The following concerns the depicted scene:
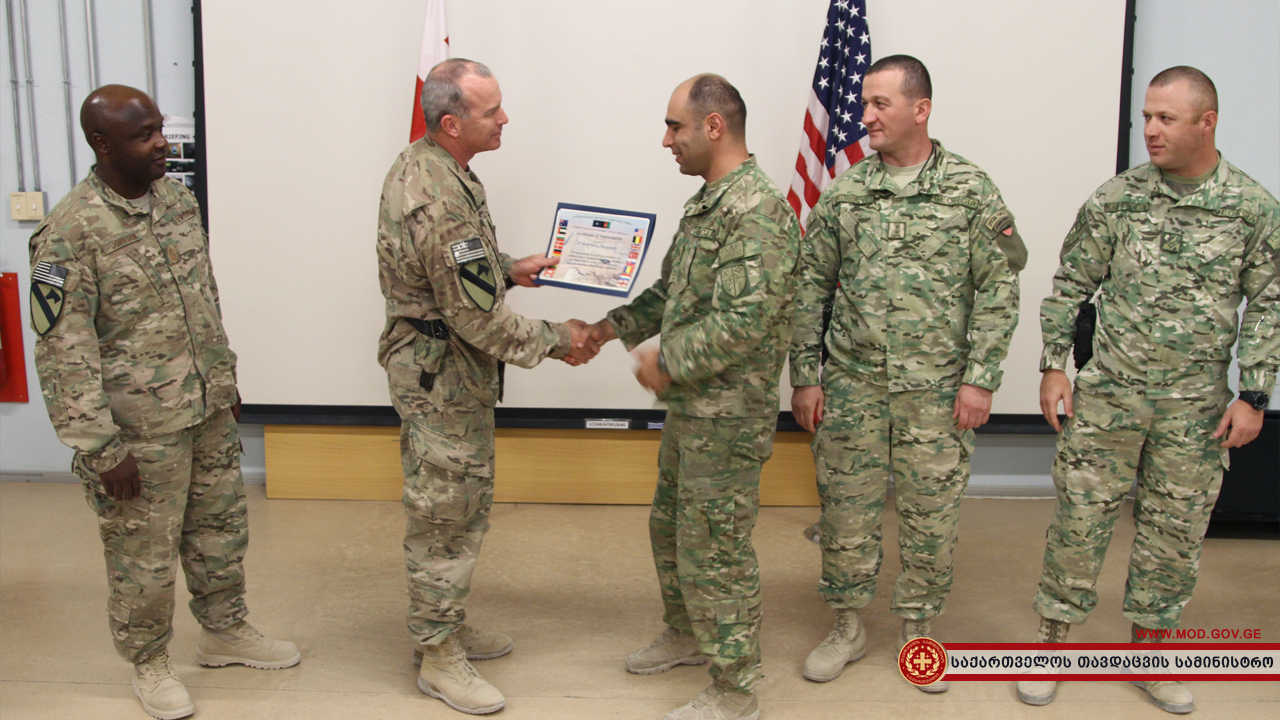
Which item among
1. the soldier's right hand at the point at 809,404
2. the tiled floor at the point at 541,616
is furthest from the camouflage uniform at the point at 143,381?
the soldier's right hand at the point at 809,404

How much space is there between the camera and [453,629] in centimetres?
264

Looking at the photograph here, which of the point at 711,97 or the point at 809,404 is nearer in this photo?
the point at 711,97

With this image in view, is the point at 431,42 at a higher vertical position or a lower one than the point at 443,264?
higher

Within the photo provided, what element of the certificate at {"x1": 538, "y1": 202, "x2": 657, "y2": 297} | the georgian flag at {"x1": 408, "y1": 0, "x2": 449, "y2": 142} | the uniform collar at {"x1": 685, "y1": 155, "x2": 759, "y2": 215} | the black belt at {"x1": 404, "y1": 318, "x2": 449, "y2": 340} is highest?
the georgian flag at {"x1": 408, "y1": 0, "x2": 449, "y2": 142}

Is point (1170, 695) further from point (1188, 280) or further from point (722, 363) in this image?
point (722, 363)

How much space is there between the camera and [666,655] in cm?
286

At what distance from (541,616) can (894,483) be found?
1295 mm

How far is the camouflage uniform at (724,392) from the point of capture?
2307 millimetres

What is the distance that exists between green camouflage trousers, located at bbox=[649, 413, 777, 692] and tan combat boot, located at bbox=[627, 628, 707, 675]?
34 cm

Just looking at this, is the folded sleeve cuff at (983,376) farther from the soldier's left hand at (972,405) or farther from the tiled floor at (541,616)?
the tiled floor at (541,616)

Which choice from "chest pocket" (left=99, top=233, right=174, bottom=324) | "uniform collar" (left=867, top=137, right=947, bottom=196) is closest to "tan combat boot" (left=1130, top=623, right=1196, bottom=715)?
"uniform collar" (left=867, top=137, right=947, bottom=196)

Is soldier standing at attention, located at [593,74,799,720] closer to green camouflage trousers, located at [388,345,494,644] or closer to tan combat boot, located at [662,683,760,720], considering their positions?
tan combat boot, located at [662,683,760,720]

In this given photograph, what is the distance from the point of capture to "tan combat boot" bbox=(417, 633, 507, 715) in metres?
2.59

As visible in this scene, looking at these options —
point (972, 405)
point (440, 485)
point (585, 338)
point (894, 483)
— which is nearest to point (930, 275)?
point (972, 405)
